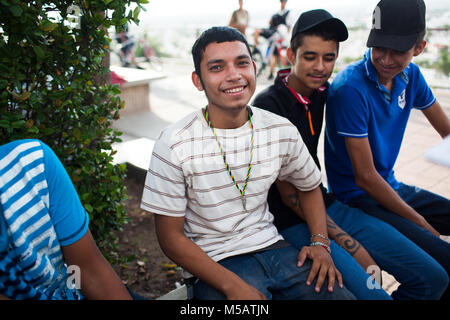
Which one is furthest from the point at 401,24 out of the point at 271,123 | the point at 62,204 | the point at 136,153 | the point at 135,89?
the point at 135,89

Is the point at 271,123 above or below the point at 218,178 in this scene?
above

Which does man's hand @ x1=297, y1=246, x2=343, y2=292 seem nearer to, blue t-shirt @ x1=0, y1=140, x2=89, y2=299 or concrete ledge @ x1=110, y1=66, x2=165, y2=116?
blue t-shirt @ x1=0, y1=140, x2=89, y2=299

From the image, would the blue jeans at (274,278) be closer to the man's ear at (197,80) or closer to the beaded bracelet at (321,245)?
the beaded bracelet at (321,245)

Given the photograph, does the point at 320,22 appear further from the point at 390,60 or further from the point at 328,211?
the point at 328,211

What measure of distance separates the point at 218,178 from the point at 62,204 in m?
0.71

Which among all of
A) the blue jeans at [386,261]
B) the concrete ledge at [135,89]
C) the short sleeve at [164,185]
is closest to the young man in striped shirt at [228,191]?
the short sleeve at [164,185]

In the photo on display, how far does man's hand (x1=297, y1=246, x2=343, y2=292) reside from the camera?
1805 millimetres

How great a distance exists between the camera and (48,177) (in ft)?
4.86

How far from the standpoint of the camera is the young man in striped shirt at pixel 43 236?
140cm

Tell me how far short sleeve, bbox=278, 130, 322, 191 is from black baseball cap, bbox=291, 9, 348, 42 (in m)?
0.73

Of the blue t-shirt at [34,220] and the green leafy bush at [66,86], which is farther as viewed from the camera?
the green leafy bush at [66,86]

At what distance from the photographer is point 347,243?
2186mm

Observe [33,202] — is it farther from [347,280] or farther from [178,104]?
[178,104]

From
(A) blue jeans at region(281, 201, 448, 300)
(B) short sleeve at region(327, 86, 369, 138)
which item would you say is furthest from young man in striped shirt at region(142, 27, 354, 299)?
(B) short sleeve at region(327, 86, 369, 138)
